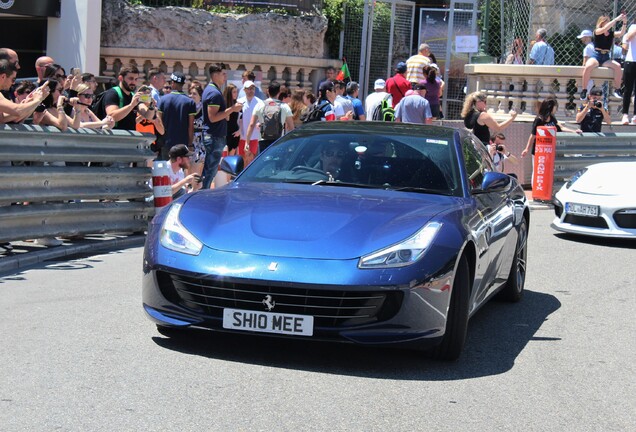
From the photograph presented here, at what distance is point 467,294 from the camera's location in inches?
264

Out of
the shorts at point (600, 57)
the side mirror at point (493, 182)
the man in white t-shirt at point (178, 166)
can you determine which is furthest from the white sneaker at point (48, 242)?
the shorts at point (600, 57)

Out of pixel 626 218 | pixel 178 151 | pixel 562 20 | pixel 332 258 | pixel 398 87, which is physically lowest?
pixel 626 218

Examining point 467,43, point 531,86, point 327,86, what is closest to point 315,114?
point 327,86

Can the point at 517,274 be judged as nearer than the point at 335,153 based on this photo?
No

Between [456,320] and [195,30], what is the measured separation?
1797 centimetres

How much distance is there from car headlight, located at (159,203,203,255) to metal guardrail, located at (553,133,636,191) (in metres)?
11.8

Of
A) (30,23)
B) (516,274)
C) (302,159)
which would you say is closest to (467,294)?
(302,159)

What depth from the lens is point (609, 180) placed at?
44.4 feet

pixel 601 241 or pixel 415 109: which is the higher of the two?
pixel 415 109

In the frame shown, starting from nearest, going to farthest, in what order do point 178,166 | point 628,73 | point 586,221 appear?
point 178,166
point 586,221
point 628,73

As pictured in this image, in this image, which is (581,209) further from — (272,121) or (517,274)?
(272,121)

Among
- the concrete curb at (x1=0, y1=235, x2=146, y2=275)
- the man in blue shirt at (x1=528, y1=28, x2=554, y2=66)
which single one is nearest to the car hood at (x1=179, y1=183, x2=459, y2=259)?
the concrete curb at (x1=0, y1=235, x2=146, y2=275)

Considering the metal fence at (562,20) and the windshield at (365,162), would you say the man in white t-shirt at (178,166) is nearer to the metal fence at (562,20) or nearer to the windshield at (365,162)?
the windshield at (365,162)

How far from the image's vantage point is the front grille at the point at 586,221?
13.1m
